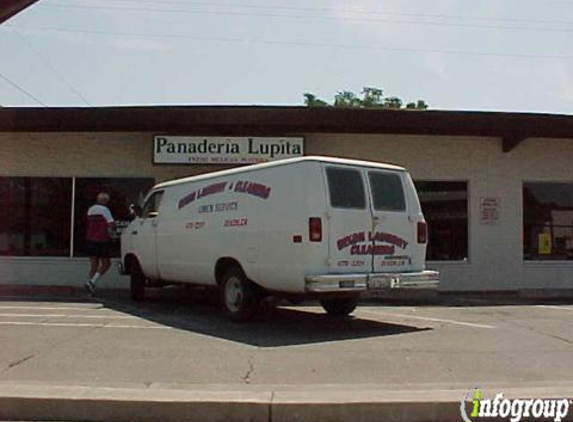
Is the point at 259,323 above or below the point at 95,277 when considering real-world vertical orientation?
below

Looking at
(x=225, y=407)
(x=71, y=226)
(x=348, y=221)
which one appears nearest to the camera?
(x=225, y=407)

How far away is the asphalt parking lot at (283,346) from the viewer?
283 inches

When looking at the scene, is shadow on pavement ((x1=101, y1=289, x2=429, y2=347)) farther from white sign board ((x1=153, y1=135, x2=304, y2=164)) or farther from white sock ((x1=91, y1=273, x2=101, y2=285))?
white sign board ((x1=153, y1=135, x2=304, y2=164))

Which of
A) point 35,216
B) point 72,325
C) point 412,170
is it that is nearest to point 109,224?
point 35,216

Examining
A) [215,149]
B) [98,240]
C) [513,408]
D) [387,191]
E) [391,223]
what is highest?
[215,149]

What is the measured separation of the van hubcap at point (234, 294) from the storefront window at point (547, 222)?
8.96 m

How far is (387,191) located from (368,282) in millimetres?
1578

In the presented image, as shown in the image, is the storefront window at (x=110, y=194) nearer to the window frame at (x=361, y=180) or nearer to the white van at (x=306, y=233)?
the white van at (x=306, y=233)

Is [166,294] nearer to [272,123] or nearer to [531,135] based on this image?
[272,123]

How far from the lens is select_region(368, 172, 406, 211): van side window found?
1066 centimetres

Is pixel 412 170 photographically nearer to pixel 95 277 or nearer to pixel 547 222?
pixel 547 222

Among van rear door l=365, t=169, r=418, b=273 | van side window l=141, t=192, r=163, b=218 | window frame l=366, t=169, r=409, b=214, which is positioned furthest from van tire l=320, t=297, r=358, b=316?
van side window l=141, t=192, r=163, b=218

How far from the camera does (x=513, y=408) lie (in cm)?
609

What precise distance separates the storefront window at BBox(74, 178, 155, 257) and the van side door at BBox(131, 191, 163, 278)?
2943 mm
